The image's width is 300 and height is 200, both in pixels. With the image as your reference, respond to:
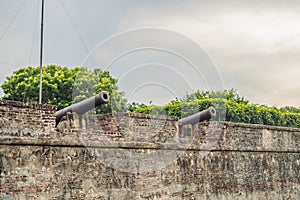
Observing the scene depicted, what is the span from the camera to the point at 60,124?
8.63 m

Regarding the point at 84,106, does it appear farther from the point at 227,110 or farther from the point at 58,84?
the point at 58,84

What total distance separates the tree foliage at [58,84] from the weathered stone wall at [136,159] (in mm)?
14103

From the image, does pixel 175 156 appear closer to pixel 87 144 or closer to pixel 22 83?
pixel 87 144

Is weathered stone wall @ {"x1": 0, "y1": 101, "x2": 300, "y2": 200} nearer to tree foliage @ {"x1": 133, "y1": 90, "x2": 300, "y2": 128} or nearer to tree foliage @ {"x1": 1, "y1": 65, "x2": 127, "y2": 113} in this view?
tree foliage @ {"x1": 133, "y1": 90, "x2": 300, "y2": 128}

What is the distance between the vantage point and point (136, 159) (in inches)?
336

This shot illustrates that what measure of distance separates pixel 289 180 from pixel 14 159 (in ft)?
28.8

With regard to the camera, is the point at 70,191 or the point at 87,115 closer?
the point at 70,191

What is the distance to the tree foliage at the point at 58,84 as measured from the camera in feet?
85.0

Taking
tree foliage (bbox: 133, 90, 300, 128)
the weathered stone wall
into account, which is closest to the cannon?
the weathered stone wall

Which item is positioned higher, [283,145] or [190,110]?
[190,110]

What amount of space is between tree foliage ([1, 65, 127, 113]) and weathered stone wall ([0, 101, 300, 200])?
1410cm

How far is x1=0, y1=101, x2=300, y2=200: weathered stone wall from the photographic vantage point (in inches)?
268

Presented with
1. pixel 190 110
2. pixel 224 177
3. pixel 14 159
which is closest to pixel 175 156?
pixel 224 177

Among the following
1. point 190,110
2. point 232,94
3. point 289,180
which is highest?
point 232,94
